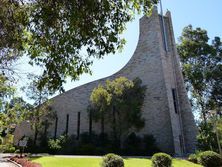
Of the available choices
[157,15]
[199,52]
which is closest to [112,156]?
[157,15]

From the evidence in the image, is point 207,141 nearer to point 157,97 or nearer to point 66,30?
point 157,97

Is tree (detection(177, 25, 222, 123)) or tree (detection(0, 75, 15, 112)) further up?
tree (detection(177, 25, 222, 123))

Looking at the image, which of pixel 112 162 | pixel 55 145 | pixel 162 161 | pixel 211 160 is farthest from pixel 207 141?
pixel 55 145

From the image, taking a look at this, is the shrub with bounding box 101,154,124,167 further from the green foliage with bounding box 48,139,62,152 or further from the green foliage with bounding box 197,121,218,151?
the green foliage with bounding box 48,139,62,152

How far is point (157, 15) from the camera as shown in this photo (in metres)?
30.9

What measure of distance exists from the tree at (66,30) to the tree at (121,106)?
21.1m

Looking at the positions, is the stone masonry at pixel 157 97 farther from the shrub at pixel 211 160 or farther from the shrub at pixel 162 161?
the shrub at pixel 162 161

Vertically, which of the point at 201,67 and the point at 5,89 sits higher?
the point at 201,67

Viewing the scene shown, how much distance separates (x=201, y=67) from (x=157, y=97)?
9.21m

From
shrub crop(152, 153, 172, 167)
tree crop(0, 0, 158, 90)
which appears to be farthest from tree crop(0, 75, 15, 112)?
shrub crop(152, 153, 172, 167)

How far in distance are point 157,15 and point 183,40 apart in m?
6.40

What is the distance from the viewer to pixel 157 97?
2800cm

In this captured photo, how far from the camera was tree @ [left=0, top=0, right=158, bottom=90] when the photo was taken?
445 centimetres

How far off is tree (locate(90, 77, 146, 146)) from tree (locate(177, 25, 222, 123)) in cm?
901
